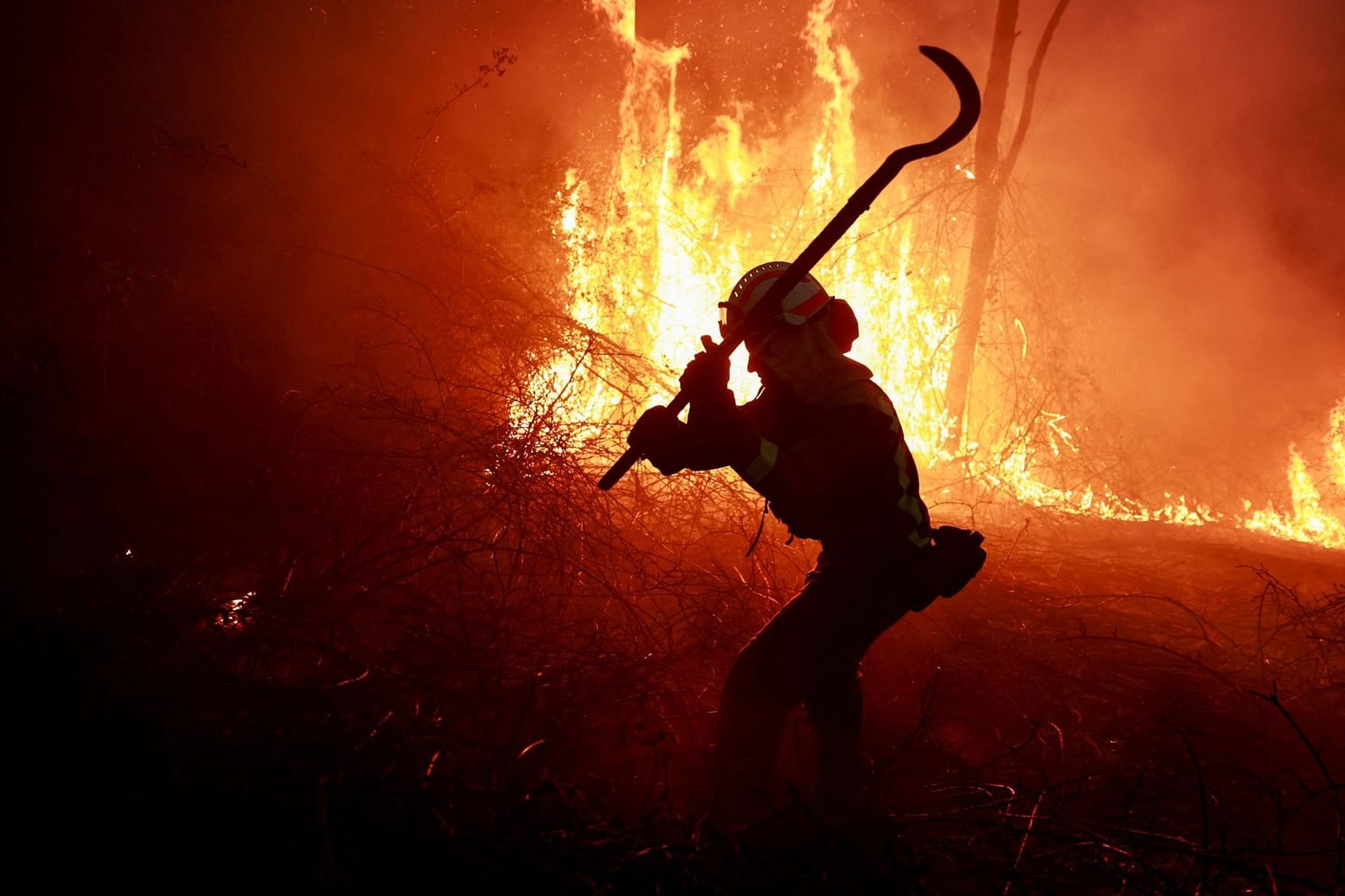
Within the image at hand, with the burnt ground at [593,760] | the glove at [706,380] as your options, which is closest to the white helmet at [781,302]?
the glove at [706,380]

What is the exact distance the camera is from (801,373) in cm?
309

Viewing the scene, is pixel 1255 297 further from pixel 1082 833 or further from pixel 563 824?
pixel 563 824

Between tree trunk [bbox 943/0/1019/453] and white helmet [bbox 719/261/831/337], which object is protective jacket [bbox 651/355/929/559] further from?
tree trunk [bbox 943/0/1019/453]

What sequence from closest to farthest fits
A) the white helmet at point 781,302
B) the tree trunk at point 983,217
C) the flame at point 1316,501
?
the white helmet at point 781,302
the tree trunk at point 983,217
the flame at point 1316,501

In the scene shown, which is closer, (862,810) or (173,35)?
(862,810)

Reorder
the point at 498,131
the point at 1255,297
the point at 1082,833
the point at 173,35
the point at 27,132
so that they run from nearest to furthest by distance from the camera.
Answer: the point at 1082,833 < the point at 27,132 < the point at 173,35 < the point at 498,131 < the point at 1255,297

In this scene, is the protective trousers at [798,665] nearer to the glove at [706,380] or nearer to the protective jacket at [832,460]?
the protective jacket at [832,460]

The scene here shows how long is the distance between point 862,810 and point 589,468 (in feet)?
10.9

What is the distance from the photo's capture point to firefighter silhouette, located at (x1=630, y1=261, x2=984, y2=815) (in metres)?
2.79

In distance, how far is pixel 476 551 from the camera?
367cm

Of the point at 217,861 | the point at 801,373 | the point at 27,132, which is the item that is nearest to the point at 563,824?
the point at 217,861

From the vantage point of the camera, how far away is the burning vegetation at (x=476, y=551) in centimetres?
270

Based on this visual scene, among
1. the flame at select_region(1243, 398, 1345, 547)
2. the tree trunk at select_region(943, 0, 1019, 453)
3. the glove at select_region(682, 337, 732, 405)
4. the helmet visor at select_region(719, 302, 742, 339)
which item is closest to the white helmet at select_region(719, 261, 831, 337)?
the helmet visor at select_region(719, 302, 742, 339)

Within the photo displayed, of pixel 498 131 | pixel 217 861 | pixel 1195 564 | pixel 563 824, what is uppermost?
pixel 1195 564
